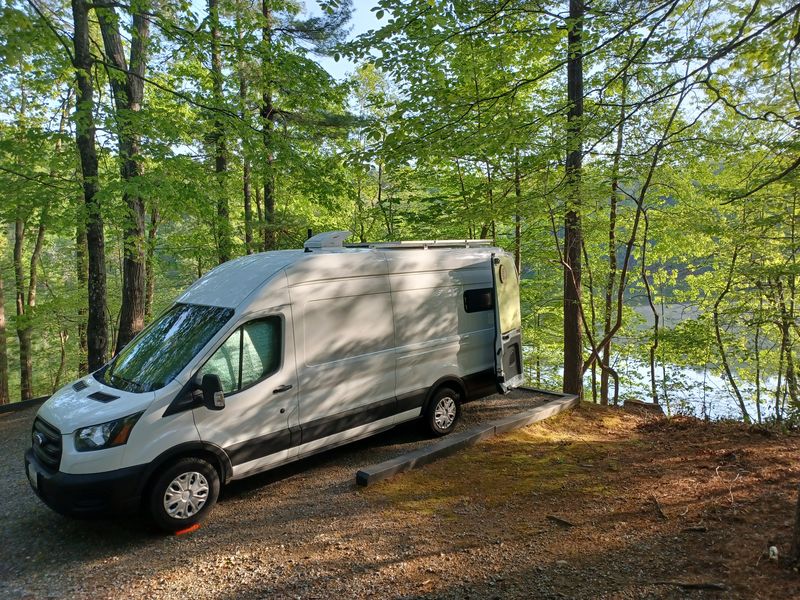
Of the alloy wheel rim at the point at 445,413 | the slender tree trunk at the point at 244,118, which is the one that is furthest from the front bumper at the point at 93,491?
the slender tree trunk at the point at 244,118

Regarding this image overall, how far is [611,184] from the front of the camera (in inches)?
298

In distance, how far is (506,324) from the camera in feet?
23.6

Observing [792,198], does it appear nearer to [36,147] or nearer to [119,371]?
[119,371]

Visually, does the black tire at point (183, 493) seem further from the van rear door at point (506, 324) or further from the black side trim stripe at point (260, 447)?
the van rear door at point (506, 324)

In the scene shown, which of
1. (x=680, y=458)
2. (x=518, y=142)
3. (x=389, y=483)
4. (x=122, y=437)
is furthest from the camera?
(x=518, y=142)

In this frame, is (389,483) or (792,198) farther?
(792,198)

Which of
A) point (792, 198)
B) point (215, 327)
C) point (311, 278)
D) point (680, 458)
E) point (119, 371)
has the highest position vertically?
point (792, 198)

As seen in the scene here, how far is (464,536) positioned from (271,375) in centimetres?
241

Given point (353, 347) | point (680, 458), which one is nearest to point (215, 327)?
point (353, 347)

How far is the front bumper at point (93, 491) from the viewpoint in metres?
3.76

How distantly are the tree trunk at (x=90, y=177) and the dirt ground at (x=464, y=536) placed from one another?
346 centimetres

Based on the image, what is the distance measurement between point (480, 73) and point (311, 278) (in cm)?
669

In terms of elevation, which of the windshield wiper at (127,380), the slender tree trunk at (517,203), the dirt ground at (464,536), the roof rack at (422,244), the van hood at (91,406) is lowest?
the dirt ground at (464,536)

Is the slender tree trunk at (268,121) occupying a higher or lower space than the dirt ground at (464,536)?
higher
